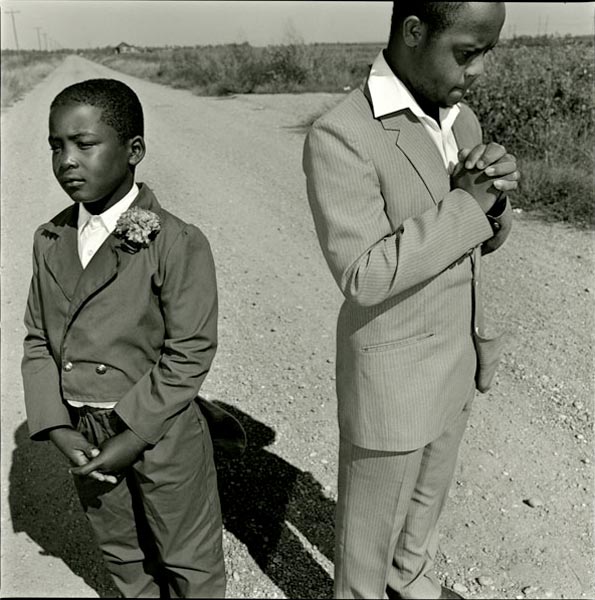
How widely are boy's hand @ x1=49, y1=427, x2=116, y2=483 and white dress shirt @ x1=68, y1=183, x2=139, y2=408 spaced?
46cm

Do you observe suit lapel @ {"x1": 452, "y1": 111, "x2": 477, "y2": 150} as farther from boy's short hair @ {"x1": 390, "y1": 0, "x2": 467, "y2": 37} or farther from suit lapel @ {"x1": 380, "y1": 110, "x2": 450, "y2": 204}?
boy's short hair @ {"x1": 390, "y1": 0, "x2": 467, "y2": 37}

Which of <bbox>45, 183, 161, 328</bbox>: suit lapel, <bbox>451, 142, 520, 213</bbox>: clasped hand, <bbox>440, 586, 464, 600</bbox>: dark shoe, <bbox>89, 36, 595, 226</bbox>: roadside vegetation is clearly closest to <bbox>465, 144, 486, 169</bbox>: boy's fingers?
<bbox>451, 142, 520, 213</bbox>: clasped hand

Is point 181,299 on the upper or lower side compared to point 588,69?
upper

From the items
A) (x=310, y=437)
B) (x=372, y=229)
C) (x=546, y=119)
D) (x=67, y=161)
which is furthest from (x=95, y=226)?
(x=546, y=119)

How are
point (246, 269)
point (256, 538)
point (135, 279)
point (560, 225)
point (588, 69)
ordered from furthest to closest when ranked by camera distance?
1. point (588, 69)
2. point (560, 225)
3. point (246, 269)
4. point (256, 538)
5. point (135, 279)

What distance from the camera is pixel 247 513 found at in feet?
9.26

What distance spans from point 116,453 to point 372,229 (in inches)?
35.4

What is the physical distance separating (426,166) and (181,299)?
69 cm

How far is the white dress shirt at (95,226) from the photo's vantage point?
6.34 ft

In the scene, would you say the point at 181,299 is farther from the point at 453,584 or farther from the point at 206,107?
→ the point at 206,107

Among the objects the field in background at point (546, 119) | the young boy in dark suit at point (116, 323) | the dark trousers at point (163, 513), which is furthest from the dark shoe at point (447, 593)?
the field in background at point (546, 119)

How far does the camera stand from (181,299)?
190cm

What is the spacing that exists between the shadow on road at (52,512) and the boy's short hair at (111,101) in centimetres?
150

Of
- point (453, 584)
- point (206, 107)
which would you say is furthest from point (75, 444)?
point (206, 107)
